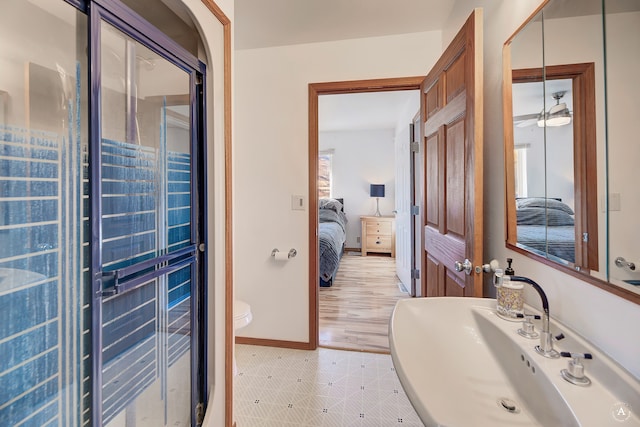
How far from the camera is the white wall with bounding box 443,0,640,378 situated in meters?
0.71

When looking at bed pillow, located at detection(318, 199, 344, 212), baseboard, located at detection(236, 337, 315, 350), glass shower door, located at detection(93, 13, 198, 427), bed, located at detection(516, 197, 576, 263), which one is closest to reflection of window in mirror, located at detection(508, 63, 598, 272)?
bed, located at detection(516, 197, 576, 263)

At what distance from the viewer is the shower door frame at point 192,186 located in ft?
2.56

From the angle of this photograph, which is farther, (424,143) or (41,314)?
(424,143)

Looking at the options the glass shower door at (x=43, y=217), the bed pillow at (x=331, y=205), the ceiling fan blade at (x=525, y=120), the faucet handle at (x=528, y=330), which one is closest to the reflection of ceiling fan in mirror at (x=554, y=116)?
the ceiling fan blade at (x=525, y=120)

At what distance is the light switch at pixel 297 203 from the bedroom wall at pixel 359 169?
386 cm

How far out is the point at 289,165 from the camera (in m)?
2.38

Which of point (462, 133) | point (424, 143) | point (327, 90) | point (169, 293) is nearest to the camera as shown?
point (169, 293)

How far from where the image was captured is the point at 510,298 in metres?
1.03

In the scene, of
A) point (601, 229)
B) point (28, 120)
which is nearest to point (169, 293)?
point (28, 120)

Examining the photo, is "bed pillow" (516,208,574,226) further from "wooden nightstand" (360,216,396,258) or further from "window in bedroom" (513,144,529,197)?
"wooden nightstand" (360,216,396,258)

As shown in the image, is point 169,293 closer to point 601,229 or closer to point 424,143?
point 601,229

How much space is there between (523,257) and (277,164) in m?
1.79

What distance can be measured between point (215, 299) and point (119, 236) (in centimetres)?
54

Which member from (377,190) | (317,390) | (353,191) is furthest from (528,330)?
(353,191)
